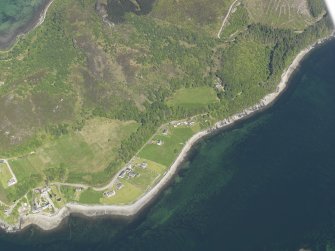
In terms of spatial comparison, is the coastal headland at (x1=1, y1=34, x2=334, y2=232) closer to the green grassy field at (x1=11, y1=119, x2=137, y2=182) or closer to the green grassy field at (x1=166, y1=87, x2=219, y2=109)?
the green grassy field at (x1=11, y1=119, x2=137, y2=182)

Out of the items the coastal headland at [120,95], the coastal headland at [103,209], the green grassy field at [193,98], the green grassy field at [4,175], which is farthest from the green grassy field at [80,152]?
the green grassy field at [193,98]

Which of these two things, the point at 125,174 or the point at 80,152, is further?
the point at 80,152

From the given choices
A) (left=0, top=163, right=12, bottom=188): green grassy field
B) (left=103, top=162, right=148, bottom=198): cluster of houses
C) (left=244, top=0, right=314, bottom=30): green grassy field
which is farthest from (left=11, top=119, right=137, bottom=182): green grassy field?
(left=244, top=0, right=314, bottom=30): green grassy field

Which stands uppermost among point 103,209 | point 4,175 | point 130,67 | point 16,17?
point 16,17

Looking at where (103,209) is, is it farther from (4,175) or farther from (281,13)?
(281,13)

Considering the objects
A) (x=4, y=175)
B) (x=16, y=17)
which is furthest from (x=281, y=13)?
(x=4, y=175)
